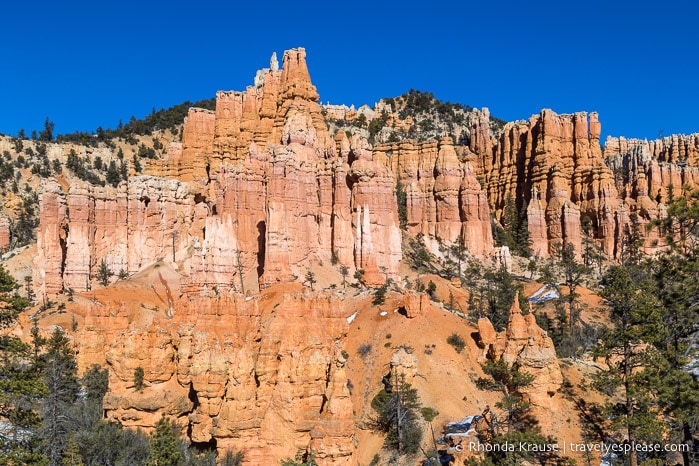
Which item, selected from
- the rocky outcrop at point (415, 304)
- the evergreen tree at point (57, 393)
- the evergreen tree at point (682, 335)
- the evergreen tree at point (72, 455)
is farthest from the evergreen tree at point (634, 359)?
the evergreen tree at point (72, 455)

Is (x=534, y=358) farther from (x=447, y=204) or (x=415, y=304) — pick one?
(x=447, y=204)

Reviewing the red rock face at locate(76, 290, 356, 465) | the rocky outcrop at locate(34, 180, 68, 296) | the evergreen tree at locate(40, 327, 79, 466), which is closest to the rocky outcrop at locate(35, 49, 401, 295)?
the rocky outcrop at locate(34, 180, 68, 296)

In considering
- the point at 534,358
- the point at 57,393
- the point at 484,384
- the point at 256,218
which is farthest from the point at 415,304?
the point at 57,393

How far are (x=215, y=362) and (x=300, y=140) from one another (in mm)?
41168

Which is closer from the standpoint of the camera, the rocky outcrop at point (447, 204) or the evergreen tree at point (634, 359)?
the evergreen tree at point (634, 359)

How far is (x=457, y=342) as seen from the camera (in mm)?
47781

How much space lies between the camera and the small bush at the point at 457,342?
1873 inches

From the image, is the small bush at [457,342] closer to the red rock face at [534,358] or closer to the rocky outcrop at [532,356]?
the rocky outcrop at [532,356]

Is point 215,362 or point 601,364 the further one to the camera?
point 601,364

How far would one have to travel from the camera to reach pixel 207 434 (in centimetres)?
3681

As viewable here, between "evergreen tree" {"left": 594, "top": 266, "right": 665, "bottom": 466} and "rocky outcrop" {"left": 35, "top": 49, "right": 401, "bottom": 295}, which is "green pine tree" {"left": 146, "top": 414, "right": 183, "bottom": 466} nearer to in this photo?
"evergreen tree" {"left": 594, "top": 266, "right": 665, "bottom": 466}

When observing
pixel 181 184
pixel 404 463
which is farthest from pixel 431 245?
pixel 404 463

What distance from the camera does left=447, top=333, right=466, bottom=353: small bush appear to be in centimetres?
4756

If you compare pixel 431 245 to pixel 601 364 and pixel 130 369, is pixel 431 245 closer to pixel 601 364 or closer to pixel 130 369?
pixel 601 364
